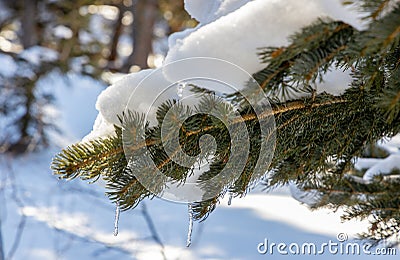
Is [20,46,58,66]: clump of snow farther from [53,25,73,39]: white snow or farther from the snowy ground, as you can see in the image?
the snowy ground

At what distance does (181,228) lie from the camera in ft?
8.51

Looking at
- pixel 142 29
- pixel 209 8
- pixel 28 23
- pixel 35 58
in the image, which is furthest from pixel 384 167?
pixel 142 29

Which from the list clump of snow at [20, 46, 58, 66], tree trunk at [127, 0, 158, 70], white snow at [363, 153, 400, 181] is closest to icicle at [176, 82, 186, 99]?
white snow at [363, 153, 400, 181]

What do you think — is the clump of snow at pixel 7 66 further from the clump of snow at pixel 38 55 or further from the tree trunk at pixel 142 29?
the tree trunk at pixel 142 29

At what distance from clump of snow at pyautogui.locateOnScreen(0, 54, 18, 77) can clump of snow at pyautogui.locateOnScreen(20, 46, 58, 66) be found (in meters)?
0.11

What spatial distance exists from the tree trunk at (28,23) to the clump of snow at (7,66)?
0.24 meters

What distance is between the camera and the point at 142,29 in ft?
19.1

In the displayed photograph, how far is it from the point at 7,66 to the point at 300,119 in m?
4.01

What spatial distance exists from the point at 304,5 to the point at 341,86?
6.3 inches

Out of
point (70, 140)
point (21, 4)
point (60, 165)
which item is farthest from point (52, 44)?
point (60, 165)

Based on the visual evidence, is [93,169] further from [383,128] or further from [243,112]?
[383,128]

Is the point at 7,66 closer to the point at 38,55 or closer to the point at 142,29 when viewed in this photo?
the point at 38,55

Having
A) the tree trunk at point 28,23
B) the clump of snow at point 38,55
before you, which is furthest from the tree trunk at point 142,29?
the clump of snow at point 38,55

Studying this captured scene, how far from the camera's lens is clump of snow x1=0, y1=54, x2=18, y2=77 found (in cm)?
400
